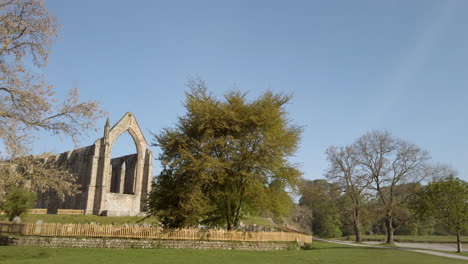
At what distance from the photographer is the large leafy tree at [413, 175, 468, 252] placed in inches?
957

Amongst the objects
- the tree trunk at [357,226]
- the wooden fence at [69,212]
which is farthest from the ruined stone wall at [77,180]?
the tree trunk at [357,226]

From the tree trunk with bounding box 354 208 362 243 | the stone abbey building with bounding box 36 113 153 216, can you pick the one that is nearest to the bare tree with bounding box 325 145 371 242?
the tree trunk with bounding box 354 208 362 243

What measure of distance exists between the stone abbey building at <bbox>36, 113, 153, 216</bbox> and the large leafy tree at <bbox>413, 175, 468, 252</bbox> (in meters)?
29.7

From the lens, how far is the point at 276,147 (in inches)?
915

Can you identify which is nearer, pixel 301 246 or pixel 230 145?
pixel 230 145

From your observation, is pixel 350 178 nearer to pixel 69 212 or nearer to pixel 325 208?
pixel 325 208

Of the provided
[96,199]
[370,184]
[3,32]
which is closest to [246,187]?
[3,32]

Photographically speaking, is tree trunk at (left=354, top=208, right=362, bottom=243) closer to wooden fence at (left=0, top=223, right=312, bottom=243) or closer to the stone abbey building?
wooden fence at (left=0, top=223, right=312, bottom=243)

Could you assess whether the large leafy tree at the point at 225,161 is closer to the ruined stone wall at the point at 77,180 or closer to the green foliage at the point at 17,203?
the green foliage at the point at 17,203

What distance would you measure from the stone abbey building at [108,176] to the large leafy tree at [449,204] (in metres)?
29.7

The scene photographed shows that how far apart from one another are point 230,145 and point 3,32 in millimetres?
14428

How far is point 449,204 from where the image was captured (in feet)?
81.4

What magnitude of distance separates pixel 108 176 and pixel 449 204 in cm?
3777

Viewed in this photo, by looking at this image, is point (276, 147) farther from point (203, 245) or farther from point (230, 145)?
point (203, 245)
